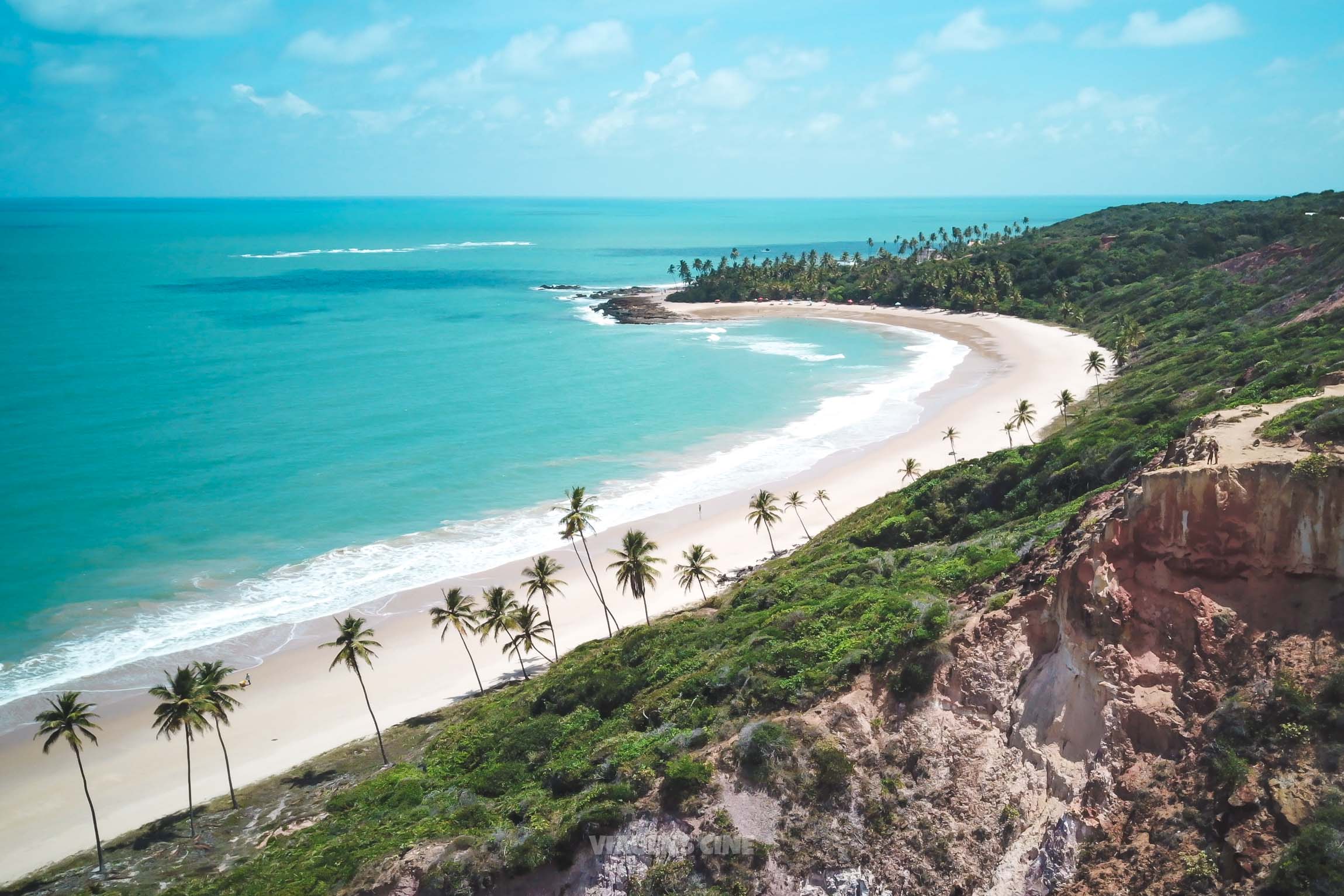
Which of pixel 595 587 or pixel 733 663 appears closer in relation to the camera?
pixel 733 663

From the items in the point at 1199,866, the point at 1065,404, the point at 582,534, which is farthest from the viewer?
the point at 1065,404

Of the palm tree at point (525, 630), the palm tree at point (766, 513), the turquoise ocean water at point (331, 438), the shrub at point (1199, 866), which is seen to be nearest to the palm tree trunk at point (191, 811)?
the palm tree at point (525, 630)

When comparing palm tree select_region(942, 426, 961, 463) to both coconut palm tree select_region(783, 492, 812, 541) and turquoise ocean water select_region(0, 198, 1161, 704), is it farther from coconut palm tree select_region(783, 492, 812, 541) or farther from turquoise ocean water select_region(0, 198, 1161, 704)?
coconut palm tree select_region(783, 492, 812, 541)

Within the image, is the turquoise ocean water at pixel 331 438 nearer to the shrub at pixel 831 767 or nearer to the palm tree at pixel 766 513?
the palm tree at pixel 766 513

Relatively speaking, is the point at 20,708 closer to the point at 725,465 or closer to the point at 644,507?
the point at 644,507

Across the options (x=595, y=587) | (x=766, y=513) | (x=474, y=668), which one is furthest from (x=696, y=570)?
(x=474, y=668)

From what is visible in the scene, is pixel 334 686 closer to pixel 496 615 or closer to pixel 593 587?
pixel 496 615
